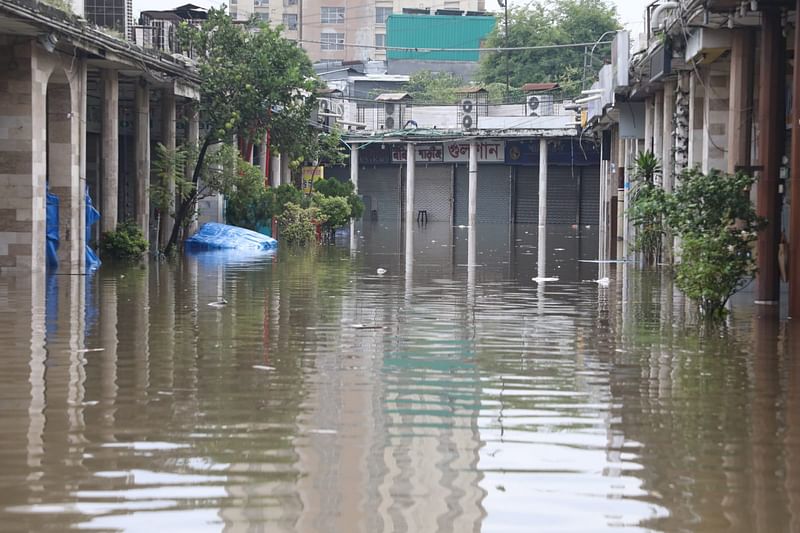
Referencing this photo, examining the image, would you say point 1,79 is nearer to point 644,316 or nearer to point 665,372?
point 644,316

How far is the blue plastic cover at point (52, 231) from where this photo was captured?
80.6ft

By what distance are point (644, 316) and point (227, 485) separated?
10376 mm

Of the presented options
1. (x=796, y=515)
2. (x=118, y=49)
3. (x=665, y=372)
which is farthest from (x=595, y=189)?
(x=796, y=515)

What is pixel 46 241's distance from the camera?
24359 millimetres

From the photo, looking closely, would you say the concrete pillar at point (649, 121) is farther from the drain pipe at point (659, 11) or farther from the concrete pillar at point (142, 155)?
the concrete pillar at point (142, 155)

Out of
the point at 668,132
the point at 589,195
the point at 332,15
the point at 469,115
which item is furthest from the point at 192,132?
the point at 332,15

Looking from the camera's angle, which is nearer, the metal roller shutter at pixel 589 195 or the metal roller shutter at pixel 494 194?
the metal roller shutter at pixel 589 195

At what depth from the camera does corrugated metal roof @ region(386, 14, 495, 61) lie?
8306cm

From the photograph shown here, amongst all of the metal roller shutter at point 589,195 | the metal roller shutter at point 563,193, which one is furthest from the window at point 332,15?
the metal roller shutter at point 589,195

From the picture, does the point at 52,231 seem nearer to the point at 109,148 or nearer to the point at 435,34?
the point at 109,148

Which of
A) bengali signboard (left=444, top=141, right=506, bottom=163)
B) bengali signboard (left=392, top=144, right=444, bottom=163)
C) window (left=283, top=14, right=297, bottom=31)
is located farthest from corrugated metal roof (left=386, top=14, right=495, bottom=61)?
bengali signboard (left=444, top=141, right=506, bottom=163)

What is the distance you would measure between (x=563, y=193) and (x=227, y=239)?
32.9m

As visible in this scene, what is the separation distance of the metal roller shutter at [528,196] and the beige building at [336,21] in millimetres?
31361

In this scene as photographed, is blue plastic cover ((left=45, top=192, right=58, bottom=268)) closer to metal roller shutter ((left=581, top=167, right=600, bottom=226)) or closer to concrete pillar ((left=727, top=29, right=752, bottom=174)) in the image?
concrete pillar ((left=727, top=29, right=752, bottom=174))
